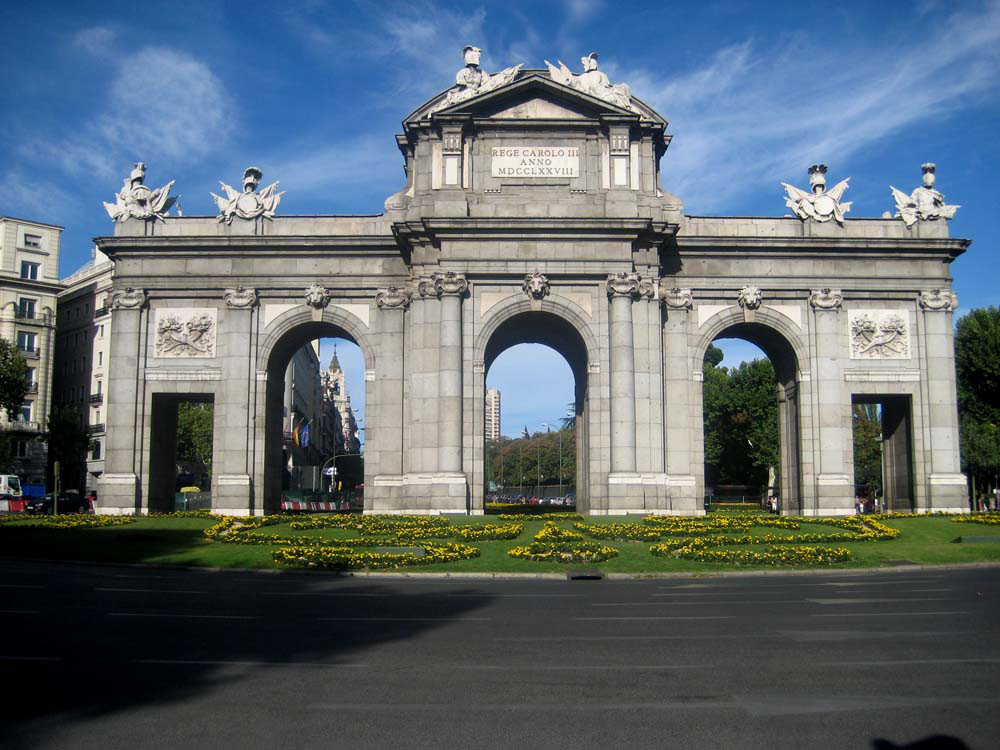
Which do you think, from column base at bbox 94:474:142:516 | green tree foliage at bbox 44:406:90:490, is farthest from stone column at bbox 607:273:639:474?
green tree foliage at bbox 44:406:90:490

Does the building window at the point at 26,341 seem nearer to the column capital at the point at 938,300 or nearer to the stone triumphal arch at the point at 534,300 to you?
the stone triumphal arch at the point at 534,300

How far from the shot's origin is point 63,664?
13773 millimetres

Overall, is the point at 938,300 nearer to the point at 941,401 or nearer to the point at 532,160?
the point at 941,401

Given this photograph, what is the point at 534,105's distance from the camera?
50469 mm

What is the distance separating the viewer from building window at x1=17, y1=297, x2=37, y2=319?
98.8 m

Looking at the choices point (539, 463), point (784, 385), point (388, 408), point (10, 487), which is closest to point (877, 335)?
point (784, 385)

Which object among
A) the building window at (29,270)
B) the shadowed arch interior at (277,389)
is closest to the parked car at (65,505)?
the shadowed arch interior at (277,389)

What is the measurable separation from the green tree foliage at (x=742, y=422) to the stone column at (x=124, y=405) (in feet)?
204

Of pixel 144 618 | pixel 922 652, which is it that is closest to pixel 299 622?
pixel 144 618

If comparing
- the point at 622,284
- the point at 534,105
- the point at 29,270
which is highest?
the point at 29,270

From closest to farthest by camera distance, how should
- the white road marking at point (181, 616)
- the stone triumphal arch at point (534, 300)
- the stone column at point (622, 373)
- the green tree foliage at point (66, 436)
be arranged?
the white road marking at point (181, 616) < the stone column at point (622, 373) < the stone triumphal arch at point (534, 300) < the green tree foliage at point (66, 436)

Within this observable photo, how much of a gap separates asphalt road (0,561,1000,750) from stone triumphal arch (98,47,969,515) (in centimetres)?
2630

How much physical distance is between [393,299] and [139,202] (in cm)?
1478

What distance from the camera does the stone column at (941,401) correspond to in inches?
2015
